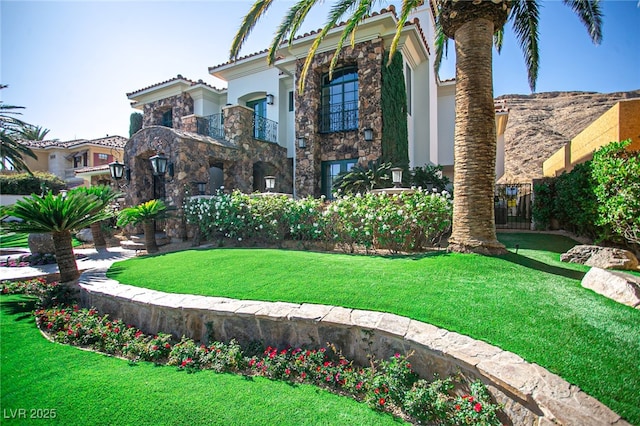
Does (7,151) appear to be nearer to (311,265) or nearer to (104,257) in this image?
(104,257)

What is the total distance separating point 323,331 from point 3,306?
5.72m

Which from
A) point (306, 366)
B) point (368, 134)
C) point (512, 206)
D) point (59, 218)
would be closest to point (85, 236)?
point (59, 218)

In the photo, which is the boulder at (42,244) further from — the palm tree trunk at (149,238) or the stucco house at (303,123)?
the stucco house at (303,123)

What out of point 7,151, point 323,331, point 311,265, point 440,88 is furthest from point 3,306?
point 7,151

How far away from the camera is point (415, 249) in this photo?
7012 millimetres

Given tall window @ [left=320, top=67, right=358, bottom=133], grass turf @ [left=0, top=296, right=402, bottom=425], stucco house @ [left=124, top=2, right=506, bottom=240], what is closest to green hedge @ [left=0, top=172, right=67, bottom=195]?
stucco house @ [left=124, top=2, right=506, bottom=240]

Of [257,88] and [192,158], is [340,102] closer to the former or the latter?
[257,88]

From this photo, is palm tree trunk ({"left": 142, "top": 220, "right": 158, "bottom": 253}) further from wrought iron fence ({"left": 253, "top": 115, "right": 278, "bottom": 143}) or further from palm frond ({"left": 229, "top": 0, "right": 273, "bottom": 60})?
wrought iron fence ({"left": 253, "top": 115, "right": 278, "bottom": 143})

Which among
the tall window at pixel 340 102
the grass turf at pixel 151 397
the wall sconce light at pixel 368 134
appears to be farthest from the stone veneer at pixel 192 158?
the grass turf at pixel 151 397

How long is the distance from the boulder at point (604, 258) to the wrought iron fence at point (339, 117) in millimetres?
9323

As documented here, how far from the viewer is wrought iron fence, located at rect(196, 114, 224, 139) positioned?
14609mm

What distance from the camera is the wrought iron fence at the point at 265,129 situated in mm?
16062

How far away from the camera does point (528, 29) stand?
26.0ft

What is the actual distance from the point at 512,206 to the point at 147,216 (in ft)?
47.2
